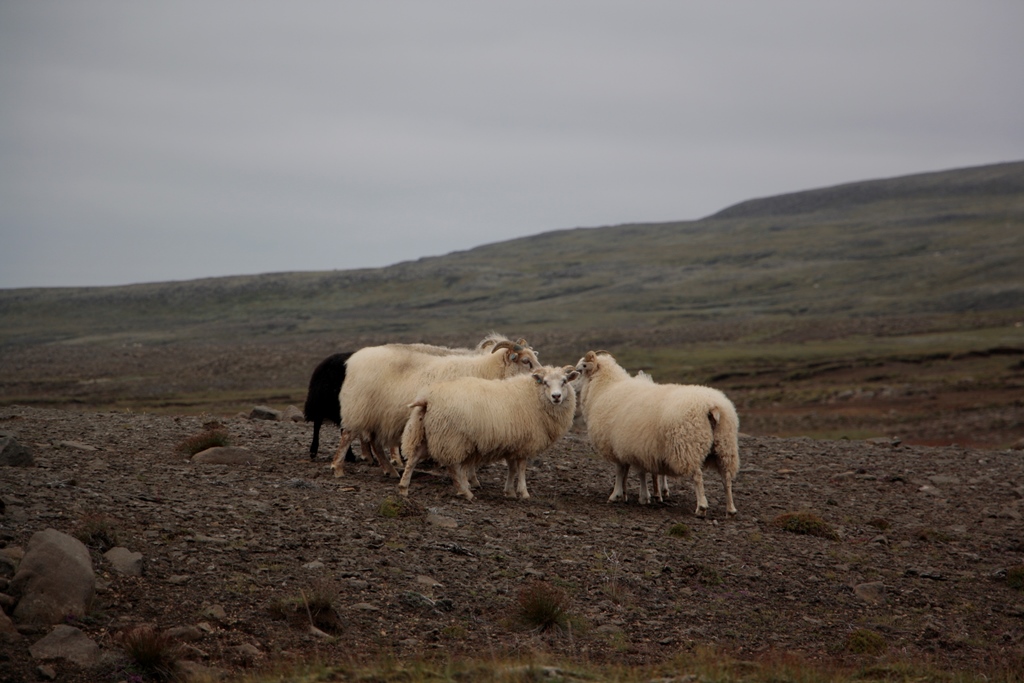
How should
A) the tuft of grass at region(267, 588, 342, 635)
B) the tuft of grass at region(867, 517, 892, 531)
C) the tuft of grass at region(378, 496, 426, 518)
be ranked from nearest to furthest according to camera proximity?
1. the tuft of grass at region(267, 588, 342, 635)
2. the tuft of grass at region(378, 496, 426, 518)
3. the tuft of grass at region(867, 517, 892, 531)

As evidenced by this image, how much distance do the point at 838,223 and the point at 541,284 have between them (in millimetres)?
65973

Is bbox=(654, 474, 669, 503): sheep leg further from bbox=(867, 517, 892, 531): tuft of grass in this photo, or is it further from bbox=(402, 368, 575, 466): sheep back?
bbox=(867, 517, 892, 531): tuft of grass

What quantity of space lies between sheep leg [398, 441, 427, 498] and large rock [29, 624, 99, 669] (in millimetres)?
5584

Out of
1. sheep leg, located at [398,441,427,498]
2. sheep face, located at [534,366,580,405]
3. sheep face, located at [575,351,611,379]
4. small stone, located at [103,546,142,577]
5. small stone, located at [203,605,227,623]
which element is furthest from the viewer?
sheep face, located at [575,351,611,379]

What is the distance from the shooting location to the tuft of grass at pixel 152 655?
7637mm

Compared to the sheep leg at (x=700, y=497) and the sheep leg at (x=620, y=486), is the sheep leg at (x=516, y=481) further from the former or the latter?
the sheep leg at (x=700, y=497)

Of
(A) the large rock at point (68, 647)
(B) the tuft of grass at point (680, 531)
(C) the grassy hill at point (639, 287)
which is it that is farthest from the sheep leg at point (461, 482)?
(C) the grassy hill at point (639, 287)

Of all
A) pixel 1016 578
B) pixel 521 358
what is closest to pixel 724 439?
pixel 521 358

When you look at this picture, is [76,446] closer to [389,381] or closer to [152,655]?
[389,381]

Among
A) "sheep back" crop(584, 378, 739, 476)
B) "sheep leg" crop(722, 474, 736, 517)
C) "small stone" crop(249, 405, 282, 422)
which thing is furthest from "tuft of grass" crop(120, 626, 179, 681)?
"small stone" crop(249, 405, 282, 422)

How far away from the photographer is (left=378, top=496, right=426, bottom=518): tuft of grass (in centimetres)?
1200

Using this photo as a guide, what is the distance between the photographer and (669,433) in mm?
13953

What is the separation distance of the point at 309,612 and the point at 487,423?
5.46m

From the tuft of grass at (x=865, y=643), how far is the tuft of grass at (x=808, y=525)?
149 inches
